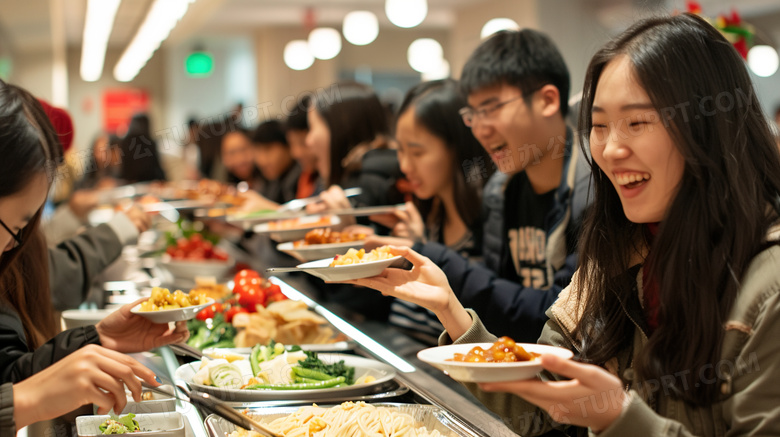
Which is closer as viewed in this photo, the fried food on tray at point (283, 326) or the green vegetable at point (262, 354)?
the green vegetable at point (262, 354)

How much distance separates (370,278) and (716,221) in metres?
0.78

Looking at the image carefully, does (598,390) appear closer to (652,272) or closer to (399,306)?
(652,272)

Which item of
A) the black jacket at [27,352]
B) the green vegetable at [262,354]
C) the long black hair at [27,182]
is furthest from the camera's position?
the green vegetable at [262,354]

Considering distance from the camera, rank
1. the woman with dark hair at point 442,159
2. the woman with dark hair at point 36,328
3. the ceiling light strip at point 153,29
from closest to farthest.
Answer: the woman with dark hair at point 36,328, the woman with dark hair at point 442,159, the ceiling light strip at point 153,29

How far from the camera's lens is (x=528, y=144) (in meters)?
2.42

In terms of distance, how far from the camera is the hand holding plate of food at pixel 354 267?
165 cm

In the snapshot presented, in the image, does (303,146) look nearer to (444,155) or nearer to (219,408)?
(444,155)

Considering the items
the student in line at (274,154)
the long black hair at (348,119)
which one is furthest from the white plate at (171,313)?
the student in line at (274,154)

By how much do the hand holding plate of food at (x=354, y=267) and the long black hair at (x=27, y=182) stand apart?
65cm

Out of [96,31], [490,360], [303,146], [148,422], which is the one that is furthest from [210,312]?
[96,31]

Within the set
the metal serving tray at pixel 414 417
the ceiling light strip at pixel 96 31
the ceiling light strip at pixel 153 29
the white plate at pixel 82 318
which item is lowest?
the metal serving tray at pixel 414 417

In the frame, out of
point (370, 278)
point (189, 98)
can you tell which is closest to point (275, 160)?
point (370, 278)

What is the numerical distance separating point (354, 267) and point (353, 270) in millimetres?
18

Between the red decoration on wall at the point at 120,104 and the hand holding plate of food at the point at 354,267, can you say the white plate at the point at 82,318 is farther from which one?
the red decoration on wall at the point at 120,104
